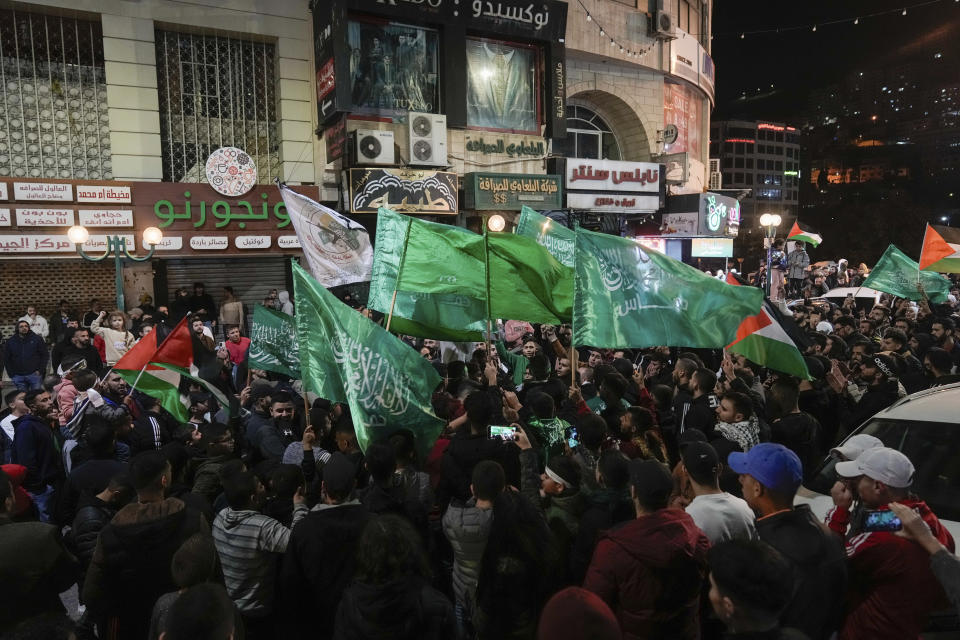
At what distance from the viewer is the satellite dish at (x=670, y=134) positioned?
79.1 ft

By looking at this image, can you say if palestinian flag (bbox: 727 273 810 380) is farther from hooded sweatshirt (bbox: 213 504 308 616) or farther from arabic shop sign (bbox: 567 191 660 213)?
arabic shop sign (bbox: 567 191 660 213)

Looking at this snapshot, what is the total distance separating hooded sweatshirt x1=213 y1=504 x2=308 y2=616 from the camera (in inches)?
139

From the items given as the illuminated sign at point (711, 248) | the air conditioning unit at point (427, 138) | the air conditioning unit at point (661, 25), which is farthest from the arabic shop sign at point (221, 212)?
the illuminated sign at point (711, 248)

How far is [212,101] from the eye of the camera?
1722cm

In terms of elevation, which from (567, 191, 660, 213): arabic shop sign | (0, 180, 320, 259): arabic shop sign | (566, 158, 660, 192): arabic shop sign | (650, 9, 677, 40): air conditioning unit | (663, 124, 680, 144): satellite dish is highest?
(650, 9, 677, 40): air conditioning unit

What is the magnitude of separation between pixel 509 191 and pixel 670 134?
8368 millimetres

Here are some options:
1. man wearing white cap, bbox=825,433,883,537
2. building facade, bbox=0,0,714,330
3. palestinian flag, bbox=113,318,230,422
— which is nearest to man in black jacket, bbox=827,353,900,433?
man wearing white cap, bbox=825,433,883,537

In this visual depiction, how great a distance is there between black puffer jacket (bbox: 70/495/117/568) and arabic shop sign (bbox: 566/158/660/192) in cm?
1837

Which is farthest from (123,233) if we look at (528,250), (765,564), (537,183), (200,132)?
(765,564)

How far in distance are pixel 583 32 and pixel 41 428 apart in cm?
2084

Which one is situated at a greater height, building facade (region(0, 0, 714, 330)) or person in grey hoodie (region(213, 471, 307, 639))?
building facade (region(0, 0, 714, 330))

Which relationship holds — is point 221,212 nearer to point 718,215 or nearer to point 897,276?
point 897,276

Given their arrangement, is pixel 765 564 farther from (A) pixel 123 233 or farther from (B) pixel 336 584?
(A) pixel 123 233

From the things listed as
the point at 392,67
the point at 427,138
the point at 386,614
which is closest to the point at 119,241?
the point at 427,138
